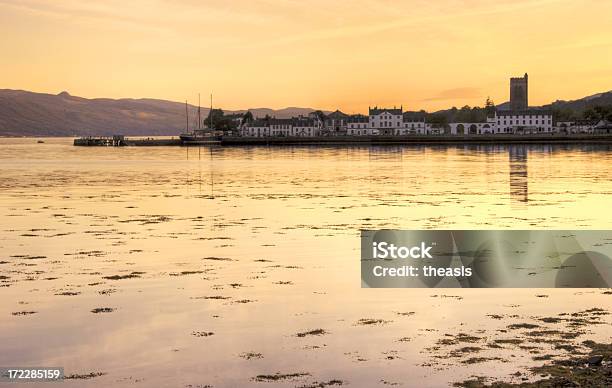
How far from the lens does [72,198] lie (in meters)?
→ 46.3

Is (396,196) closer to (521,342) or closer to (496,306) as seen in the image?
(496,306)

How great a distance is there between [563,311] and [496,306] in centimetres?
141

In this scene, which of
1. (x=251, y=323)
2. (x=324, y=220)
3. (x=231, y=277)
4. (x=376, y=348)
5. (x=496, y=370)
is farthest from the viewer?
(x=324, y=220)

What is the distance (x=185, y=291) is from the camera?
1852 centimetres

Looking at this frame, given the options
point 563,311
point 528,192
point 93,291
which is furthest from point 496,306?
point 528,192

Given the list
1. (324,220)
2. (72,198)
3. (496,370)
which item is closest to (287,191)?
(72,198)

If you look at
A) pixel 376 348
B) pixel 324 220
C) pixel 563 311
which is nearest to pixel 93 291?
pixel 376 348

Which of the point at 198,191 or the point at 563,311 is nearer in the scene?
the point at 563,311

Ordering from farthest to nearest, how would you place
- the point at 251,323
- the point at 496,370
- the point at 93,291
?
the point at 93,291, the point at 251,323, the point at 496,370

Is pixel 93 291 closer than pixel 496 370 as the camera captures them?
No

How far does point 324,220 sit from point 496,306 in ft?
56.1

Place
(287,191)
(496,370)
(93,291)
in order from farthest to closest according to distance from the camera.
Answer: (287,191)
(93,291)
(496,370)

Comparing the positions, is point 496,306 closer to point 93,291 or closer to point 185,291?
point 185,291

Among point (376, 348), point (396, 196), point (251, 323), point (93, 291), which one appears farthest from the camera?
point (396, 196)
